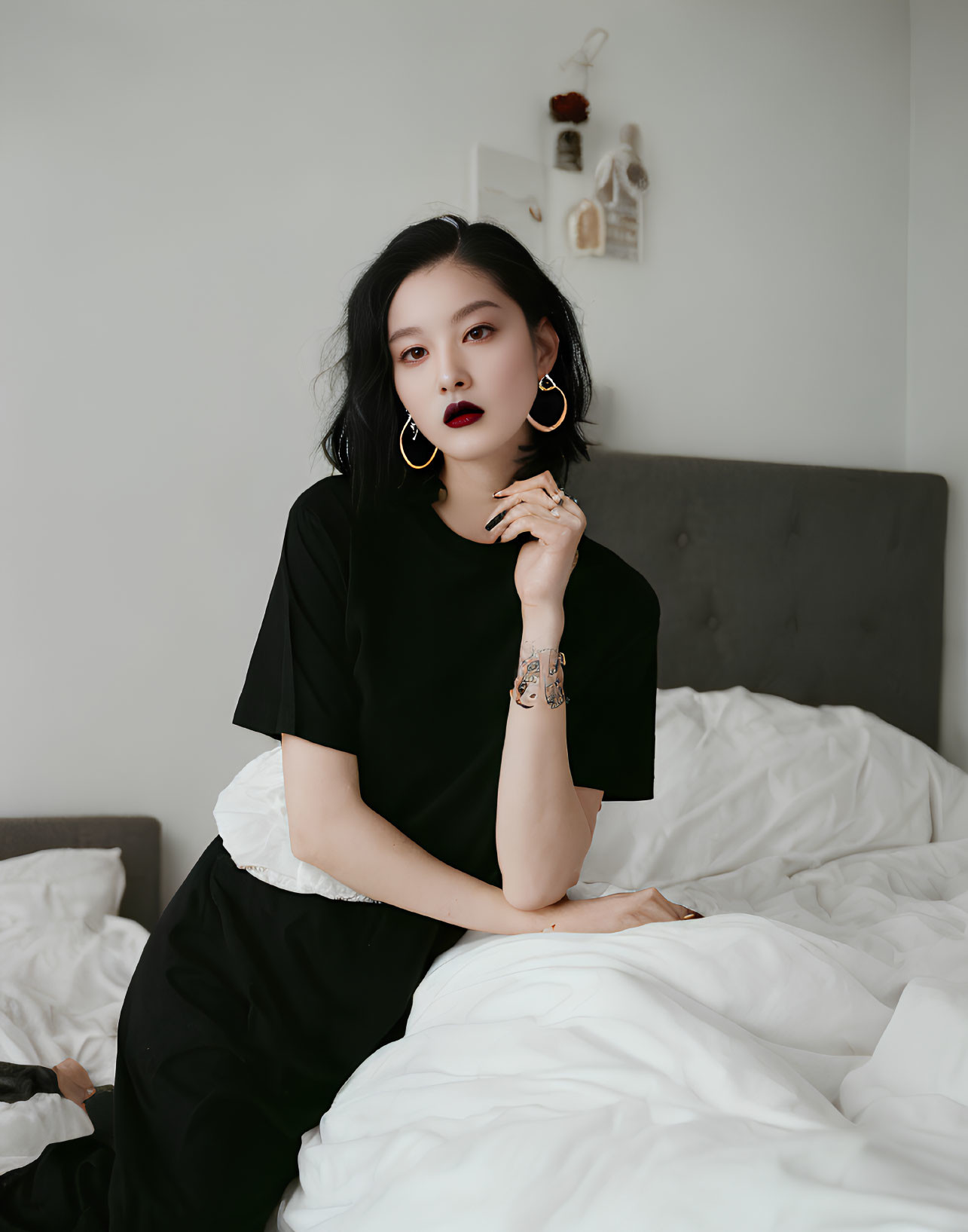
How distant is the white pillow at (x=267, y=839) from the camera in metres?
1.00

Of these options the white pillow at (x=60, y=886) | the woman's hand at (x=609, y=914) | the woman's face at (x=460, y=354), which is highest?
the woman's face at (x=460, y=354)

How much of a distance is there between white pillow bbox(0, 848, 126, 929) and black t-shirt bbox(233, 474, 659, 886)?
80cm

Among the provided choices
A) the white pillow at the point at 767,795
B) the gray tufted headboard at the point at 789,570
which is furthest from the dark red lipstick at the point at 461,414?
the gray tufted headboard at the point at 789,570

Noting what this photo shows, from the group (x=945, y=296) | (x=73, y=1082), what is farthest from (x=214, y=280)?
(x=945, y=296)

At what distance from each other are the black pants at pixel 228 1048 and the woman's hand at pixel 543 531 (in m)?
0.39

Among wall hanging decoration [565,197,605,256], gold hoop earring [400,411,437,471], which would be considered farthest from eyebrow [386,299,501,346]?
wall hanging decoration [565,197,605,256]

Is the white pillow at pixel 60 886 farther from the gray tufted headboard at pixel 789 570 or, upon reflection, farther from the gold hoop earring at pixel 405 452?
the gray tufted headboard at pixel 789 570

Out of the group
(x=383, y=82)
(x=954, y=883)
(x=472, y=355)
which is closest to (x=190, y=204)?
(x=383, y=82)

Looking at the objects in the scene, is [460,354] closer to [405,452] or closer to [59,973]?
[405,452]

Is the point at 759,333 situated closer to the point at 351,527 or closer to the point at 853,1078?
the point at 351,527

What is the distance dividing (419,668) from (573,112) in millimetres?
1683

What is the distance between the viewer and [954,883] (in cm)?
170

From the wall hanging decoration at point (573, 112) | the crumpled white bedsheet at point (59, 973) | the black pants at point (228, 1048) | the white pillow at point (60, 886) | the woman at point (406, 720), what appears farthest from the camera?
the wall hanging decoration at point (573, 112)

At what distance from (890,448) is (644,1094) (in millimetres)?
2372
